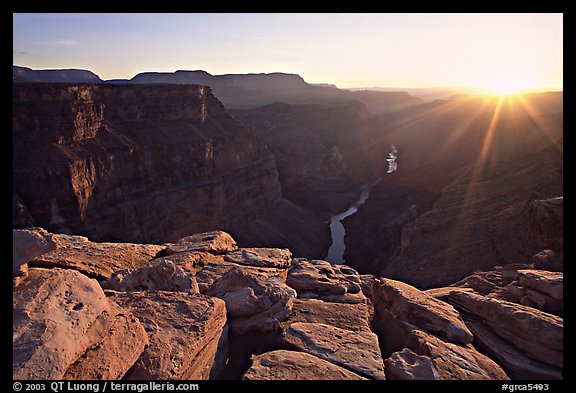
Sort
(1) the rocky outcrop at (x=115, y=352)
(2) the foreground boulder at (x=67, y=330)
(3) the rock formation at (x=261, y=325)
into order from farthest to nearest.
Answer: (3) the rock formation at (x=261, y=325), (1) the rocky outcrop at (x=115, y=352), (2) the foreground boulder at (x=67, y=330)

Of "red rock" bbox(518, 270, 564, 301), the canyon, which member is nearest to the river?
the canyon

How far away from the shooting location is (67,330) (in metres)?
5.25

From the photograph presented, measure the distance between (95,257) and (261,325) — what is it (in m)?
4.86

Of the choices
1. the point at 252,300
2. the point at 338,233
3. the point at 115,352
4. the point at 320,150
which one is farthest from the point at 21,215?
the point at 320,150

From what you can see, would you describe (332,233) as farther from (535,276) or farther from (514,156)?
(535,276)

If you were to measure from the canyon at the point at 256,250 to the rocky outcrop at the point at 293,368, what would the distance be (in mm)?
33

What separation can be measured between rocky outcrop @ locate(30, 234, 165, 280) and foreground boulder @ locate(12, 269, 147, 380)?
93.2 inches

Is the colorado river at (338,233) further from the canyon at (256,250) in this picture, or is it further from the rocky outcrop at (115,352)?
the rocky outcrop at (115,352)

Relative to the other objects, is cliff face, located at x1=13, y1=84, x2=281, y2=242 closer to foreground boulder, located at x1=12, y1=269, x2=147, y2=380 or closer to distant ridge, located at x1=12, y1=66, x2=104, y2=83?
foreground boulder, located at x1=12, y1=269, x2=147, y2=380

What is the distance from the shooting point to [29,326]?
5043 mm

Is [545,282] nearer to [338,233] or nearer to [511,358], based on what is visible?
[511,358]

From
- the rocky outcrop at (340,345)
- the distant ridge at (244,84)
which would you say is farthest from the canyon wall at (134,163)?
the distant ridge at (244,84)

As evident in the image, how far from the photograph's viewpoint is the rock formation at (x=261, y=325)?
5445mm

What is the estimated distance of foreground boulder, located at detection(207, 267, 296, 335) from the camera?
773cm
